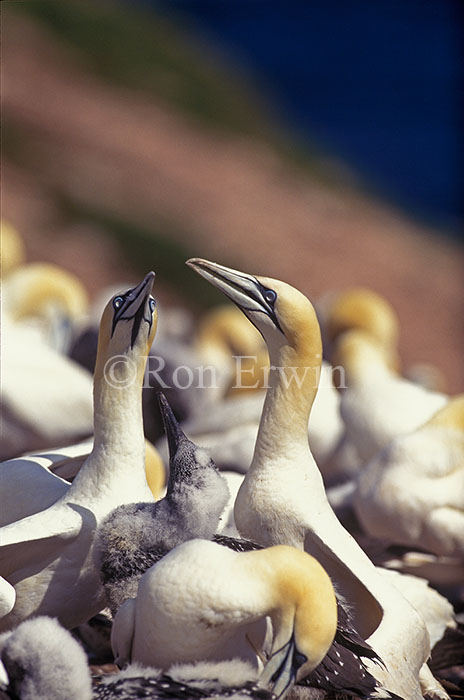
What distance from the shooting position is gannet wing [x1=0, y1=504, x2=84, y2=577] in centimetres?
329

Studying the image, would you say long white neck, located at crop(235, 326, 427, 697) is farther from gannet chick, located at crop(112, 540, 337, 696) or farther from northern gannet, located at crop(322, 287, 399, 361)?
northern gannet, located at crop(322, 287, 399, 361)

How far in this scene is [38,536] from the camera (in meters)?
3.28

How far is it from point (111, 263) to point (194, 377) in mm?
10389

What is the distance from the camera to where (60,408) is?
5.91m

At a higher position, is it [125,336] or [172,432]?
[125,336]

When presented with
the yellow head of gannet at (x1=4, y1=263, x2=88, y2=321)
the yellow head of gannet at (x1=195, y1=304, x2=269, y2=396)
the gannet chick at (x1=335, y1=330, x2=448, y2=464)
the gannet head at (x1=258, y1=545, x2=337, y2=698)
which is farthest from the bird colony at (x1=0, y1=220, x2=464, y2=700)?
the yellow head of gannet at (x1=4, y1=263, x2=88, y2=321)

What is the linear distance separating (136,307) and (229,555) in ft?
2.93

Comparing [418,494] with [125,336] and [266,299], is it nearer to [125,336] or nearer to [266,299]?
[266,299]

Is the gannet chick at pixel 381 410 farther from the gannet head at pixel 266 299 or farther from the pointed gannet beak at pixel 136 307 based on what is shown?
the pointed gannet beak at pixel 136 307

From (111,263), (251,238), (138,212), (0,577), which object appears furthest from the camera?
(251,238)

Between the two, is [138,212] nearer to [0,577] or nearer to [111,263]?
[111,263]

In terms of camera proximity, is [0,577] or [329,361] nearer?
[0,577]

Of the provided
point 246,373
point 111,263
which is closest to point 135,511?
point 246,373

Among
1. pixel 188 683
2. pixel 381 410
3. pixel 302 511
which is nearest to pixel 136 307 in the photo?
pixel 302 511
